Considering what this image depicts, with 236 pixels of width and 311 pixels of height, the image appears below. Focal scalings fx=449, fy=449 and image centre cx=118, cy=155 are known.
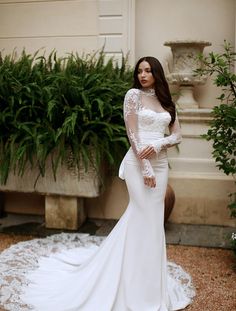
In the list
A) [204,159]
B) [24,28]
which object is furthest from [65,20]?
[204,159]

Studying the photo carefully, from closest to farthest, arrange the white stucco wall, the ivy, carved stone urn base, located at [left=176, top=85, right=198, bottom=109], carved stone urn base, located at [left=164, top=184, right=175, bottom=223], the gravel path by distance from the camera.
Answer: the gravel path, the ivy, carved stone urn base, located at [left=164, top=184, right=175, bottom=223], carved stone urn base, located at [left=176, top=85, right=198, bottom=109], the white stucco wall

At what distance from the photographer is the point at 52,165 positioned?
442 cm

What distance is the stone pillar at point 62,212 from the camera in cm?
454

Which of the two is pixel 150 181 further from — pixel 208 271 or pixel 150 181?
pixel 208 271

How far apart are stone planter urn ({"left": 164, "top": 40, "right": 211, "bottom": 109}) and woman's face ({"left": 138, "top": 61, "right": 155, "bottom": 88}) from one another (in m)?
2.26

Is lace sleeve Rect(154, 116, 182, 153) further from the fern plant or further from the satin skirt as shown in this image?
the fern plant

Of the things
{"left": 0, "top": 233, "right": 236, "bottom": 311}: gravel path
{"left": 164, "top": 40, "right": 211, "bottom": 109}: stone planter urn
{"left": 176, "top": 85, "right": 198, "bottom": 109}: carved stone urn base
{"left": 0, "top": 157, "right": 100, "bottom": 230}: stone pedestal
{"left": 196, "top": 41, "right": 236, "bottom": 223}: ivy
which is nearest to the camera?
{"left": 0, "top": 233, "right": 236, "bottom": 311}: gravel path

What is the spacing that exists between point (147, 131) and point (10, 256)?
1810mm

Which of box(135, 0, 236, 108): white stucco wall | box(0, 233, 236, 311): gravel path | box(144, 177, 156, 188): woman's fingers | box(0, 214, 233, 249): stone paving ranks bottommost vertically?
box(0, 233, 236, 311): gravel path

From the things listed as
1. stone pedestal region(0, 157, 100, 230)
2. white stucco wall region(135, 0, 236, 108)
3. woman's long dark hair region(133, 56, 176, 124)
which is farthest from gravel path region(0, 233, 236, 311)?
white stucco wall region(135, 0, 236, 108)

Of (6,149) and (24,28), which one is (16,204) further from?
(24,28)

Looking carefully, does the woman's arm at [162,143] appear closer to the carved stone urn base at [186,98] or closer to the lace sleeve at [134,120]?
the lace sleeve at [134,120]

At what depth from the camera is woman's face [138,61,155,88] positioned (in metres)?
2.68

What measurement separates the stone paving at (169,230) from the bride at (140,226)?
1.44 meters
